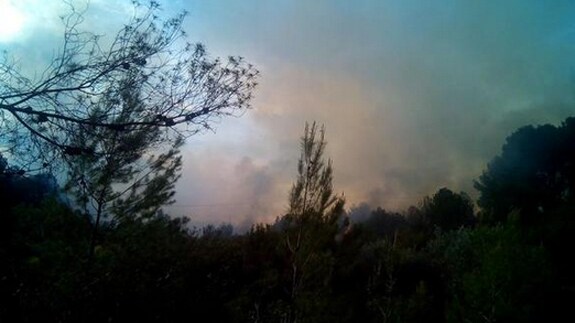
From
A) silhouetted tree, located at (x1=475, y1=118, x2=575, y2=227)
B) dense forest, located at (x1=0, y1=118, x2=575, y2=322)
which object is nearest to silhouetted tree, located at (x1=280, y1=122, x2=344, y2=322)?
dense forest, located at (x1=0, y1=118, x2=575, y2=322)

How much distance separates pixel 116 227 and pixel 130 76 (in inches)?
397

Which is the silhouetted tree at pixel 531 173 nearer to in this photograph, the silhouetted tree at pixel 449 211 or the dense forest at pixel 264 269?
the silhouetted tree at pixel 449 211

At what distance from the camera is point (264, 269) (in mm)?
20062

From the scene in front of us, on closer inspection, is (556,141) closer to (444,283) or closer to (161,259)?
(444,283)

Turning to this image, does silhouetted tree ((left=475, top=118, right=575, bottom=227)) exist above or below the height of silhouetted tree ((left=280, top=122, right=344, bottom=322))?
above

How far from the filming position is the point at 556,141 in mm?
42750

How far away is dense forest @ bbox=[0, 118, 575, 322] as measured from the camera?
27.2ft

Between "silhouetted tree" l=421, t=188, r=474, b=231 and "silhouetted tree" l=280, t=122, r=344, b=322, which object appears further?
"silhouetted tree" l=421, t=188, r=474, b=231

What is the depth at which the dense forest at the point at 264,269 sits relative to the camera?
27.2ft

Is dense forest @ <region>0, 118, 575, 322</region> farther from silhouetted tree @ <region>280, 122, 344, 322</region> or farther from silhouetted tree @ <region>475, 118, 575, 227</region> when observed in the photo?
silhouetted tree @ <region>475, 118, 575, 227</region>

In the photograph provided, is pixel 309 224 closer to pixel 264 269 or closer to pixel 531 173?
pixel 264 269

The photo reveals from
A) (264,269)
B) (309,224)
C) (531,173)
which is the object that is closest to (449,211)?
(531,173)

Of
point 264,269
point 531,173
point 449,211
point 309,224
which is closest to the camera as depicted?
point 309,224

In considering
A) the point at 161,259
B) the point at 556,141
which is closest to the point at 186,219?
the point at 161,259
